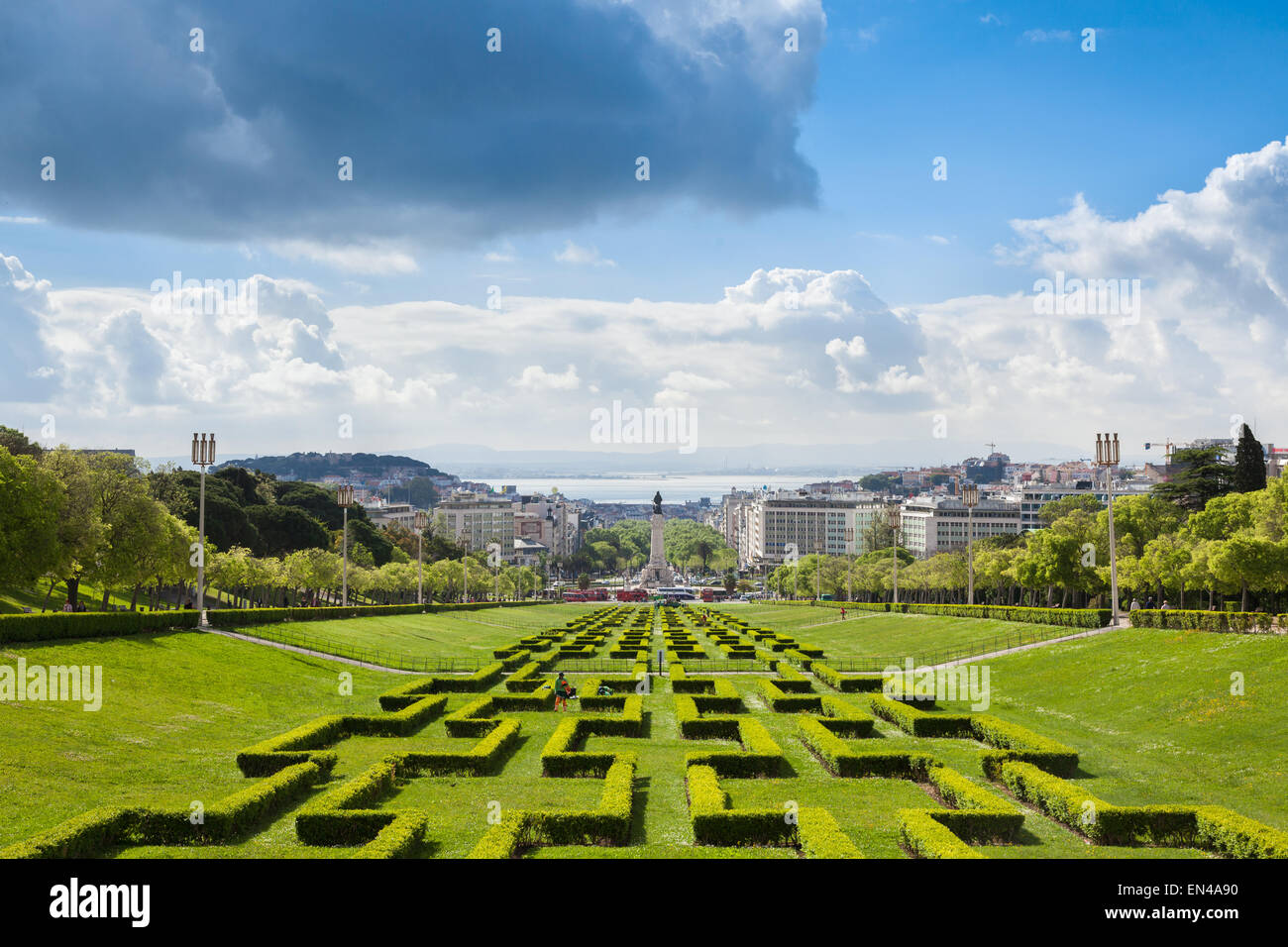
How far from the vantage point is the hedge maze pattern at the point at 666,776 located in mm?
16625

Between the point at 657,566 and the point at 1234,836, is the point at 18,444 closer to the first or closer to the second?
the point at 1234,836

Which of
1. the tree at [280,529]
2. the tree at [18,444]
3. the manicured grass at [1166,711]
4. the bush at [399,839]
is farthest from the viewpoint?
the tree at [280,529]

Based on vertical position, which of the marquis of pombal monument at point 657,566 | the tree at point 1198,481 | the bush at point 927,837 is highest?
the tree at point 1198,481

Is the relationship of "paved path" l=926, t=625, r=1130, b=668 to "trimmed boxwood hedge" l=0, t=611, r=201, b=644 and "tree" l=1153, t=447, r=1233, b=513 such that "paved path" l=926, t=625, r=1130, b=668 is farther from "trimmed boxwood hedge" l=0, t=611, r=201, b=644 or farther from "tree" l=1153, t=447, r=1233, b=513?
"tree" l=1153, t=447, r=1233, b=513

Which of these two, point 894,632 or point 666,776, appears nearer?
point 666,776

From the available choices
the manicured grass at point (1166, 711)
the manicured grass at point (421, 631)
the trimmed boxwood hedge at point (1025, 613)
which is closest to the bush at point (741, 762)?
the manicured grass at point (1166, 711)

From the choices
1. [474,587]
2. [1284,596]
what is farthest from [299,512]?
[1284,596]

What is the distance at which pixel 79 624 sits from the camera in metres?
34.1

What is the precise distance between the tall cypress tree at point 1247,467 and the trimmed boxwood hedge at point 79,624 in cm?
7998

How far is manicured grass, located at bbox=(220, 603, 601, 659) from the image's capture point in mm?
50781

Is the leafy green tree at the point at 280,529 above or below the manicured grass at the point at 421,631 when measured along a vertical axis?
above

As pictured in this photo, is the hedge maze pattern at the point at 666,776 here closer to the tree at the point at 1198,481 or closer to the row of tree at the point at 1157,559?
the row of tree at the point at 1157,559

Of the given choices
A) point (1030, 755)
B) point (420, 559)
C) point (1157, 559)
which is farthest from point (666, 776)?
point (420, 559)

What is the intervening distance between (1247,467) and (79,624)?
84036 mm
